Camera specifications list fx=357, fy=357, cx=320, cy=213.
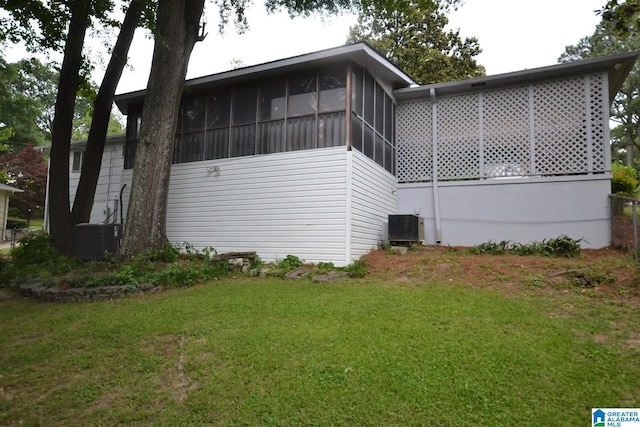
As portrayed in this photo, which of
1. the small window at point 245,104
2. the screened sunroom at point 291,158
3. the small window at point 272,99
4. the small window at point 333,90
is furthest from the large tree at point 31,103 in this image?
the small window at point 333,90

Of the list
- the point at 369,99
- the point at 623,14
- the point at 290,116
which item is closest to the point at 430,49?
the point at 369,99

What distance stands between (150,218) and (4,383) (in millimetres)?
4293

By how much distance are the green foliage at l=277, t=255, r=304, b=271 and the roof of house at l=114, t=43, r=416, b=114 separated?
4.12 meters

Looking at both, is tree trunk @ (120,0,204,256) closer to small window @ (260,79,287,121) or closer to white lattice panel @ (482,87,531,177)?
small window @ (260,79,287,121)

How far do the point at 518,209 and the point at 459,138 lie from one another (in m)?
2.27

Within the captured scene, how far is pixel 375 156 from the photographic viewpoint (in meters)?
8.48

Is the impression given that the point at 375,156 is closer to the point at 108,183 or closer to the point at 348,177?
the point at 348,177

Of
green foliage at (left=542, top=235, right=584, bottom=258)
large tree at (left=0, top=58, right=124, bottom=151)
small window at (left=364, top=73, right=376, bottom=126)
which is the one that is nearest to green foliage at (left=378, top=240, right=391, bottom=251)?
small window at (left=364, top=73, right=376, bottom=126)

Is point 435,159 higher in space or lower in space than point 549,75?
lower

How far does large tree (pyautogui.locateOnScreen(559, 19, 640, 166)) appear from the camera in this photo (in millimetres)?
22531

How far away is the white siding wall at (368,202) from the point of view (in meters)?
7.25

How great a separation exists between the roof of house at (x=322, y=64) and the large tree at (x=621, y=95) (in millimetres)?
21746

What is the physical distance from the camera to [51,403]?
272 cm

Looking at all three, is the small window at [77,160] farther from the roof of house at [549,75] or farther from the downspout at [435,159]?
the downspout at [435,159]
